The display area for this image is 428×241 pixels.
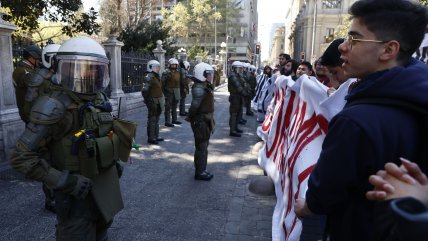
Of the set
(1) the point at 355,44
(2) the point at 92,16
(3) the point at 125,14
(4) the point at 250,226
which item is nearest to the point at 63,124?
(1) the point at 355,44

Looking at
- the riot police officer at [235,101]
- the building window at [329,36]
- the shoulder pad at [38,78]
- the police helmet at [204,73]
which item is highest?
the building window at [329,36]

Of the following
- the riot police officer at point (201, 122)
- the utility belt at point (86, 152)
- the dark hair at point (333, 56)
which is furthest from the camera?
the riot police officer at point (201, 122)

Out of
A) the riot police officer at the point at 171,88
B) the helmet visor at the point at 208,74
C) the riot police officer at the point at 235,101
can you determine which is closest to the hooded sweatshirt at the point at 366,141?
the helmet visor at the point at 208,74

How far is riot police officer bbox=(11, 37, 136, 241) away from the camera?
2191mm

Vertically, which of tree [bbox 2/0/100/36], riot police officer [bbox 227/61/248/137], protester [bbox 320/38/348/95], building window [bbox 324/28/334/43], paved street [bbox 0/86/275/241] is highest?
building window [bbox 324/28/334/43]

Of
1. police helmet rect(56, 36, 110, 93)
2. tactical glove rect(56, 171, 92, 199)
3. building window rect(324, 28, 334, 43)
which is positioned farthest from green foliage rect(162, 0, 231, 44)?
tactical glove rect(56, 171, 92, 199)

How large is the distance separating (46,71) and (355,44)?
16.1ft

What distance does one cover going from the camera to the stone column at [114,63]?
1110 cm

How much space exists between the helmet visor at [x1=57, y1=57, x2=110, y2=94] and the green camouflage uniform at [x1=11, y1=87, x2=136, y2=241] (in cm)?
6

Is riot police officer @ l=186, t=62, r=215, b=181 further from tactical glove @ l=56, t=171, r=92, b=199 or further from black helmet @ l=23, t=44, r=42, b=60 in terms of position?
tactical glove @ l=56, t=171, r=92, b=199

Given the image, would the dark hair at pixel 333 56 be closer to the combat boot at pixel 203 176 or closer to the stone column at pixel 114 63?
the combat boot at pixel 203 176

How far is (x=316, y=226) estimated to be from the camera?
2.95 meters

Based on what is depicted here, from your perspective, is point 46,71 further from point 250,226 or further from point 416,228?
point 416,228

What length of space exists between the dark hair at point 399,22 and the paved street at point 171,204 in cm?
272
